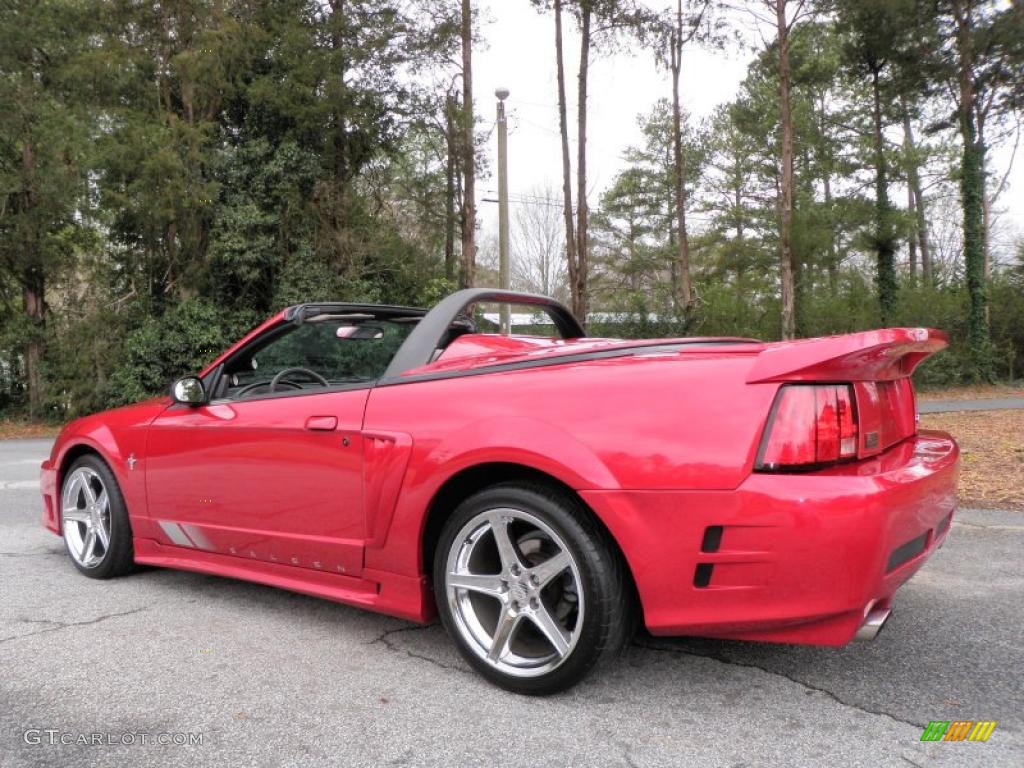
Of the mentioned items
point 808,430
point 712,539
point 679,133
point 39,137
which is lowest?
point 712,539

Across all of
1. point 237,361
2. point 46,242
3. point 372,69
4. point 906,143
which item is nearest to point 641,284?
point 906,143

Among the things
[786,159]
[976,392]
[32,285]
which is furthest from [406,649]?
[976,392]

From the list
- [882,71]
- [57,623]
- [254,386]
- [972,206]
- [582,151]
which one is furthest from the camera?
[882,71]

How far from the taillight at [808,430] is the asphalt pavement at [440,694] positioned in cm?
82

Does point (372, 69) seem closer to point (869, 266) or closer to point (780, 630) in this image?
point (869, 266)

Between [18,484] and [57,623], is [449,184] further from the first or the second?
[57,623]

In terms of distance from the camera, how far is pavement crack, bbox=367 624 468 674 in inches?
114

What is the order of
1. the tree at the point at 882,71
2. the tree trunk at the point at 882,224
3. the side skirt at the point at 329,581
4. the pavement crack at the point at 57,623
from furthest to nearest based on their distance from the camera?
the tree trunk at the point at 882,224, the tree at the point at 882,71, the pavement crack at the point at 57,623, the side skirt at the point at 329,581

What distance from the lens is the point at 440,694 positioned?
2639 mm

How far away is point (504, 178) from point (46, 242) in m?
11.3

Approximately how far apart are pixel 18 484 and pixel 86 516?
4.78 m

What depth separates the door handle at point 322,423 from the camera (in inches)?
121

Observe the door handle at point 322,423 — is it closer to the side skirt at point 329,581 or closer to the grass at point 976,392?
the side skirt at point 329,581

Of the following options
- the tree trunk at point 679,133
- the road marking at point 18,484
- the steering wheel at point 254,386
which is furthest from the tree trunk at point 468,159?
the steering wheel at point 254,386
